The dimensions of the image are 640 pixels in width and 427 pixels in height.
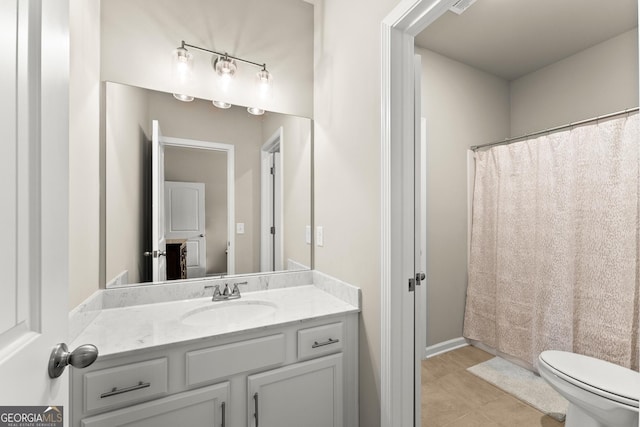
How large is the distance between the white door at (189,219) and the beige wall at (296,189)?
0.49m

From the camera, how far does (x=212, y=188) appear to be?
1708 mm

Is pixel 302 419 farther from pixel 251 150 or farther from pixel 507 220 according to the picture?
pixel 507 220

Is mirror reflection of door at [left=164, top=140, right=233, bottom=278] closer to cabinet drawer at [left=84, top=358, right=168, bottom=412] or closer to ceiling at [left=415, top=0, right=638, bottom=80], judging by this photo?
cabinet drawer at [left=84, top=358, right=168, bottom=412]

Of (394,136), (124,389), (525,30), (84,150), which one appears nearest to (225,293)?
(124,389)

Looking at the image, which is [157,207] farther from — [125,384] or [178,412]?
[178,412]

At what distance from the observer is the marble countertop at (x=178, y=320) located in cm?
107

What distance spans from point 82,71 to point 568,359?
2.74 m

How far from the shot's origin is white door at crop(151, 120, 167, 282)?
5.08ft

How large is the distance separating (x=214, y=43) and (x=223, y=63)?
150 millimetres

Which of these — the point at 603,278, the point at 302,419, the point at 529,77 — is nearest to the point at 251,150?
the point at 302,419

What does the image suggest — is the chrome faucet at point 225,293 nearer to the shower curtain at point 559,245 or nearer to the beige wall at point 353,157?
the beige wall at point 353,157

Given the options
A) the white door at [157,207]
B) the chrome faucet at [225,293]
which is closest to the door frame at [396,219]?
the chrome faucet at [225,293]

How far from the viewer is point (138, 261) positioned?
58.9 inches

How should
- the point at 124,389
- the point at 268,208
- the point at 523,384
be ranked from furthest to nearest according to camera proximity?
the point at 523,384, the point at 268,208, the point at 124,389
